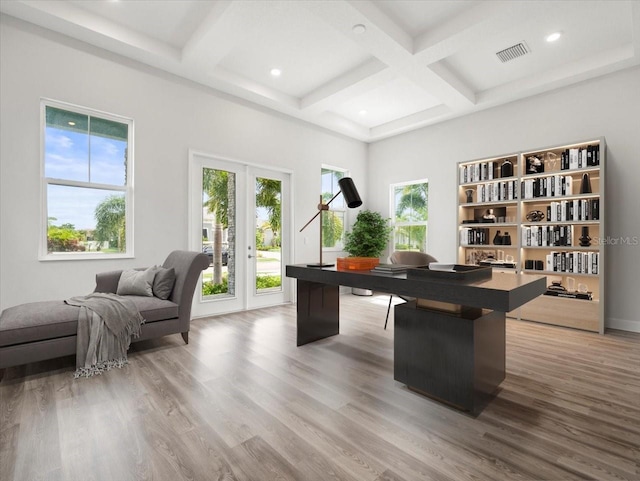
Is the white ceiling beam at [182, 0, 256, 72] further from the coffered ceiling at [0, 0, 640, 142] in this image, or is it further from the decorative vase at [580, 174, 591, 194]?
the decorative vase at [580, 174, 591, 194]

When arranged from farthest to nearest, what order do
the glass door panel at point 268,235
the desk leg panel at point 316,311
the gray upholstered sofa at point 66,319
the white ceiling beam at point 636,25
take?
the glass door panel at point 268,235
the desk leg panel at point 316,311
the white ceiling beam at point 636,25
the gray upholstered sofa at point 66,319

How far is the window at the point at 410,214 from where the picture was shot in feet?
20.2

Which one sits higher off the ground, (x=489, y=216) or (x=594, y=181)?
(x=594, y=181)

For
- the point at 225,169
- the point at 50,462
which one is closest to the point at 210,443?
the point at 50,462

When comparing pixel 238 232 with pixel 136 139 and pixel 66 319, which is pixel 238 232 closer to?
pixel 136 139

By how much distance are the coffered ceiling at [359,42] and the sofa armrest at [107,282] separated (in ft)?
8.37

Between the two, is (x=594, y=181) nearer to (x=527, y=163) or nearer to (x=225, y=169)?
(x=527, y=163)

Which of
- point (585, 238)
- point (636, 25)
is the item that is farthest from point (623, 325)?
point (636, 25)

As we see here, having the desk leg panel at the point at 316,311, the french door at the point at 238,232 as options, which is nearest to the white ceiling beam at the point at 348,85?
the french door at the point at 238,232

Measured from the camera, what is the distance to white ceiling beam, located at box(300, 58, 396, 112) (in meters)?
4.22

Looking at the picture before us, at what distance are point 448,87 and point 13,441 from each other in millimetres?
5422

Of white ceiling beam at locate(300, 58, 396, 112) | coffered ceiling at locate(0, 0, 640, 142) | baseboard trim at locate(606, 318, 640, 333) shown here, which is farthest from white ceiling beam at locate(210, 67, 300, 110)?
baseboard trim at locate(606, 318, 640, 333)

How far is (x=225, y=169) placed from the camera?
479 cm

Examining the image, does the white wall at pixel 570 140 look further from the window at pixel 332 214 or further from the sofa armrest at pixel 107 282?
the sofa armrest at pixel 107 282
